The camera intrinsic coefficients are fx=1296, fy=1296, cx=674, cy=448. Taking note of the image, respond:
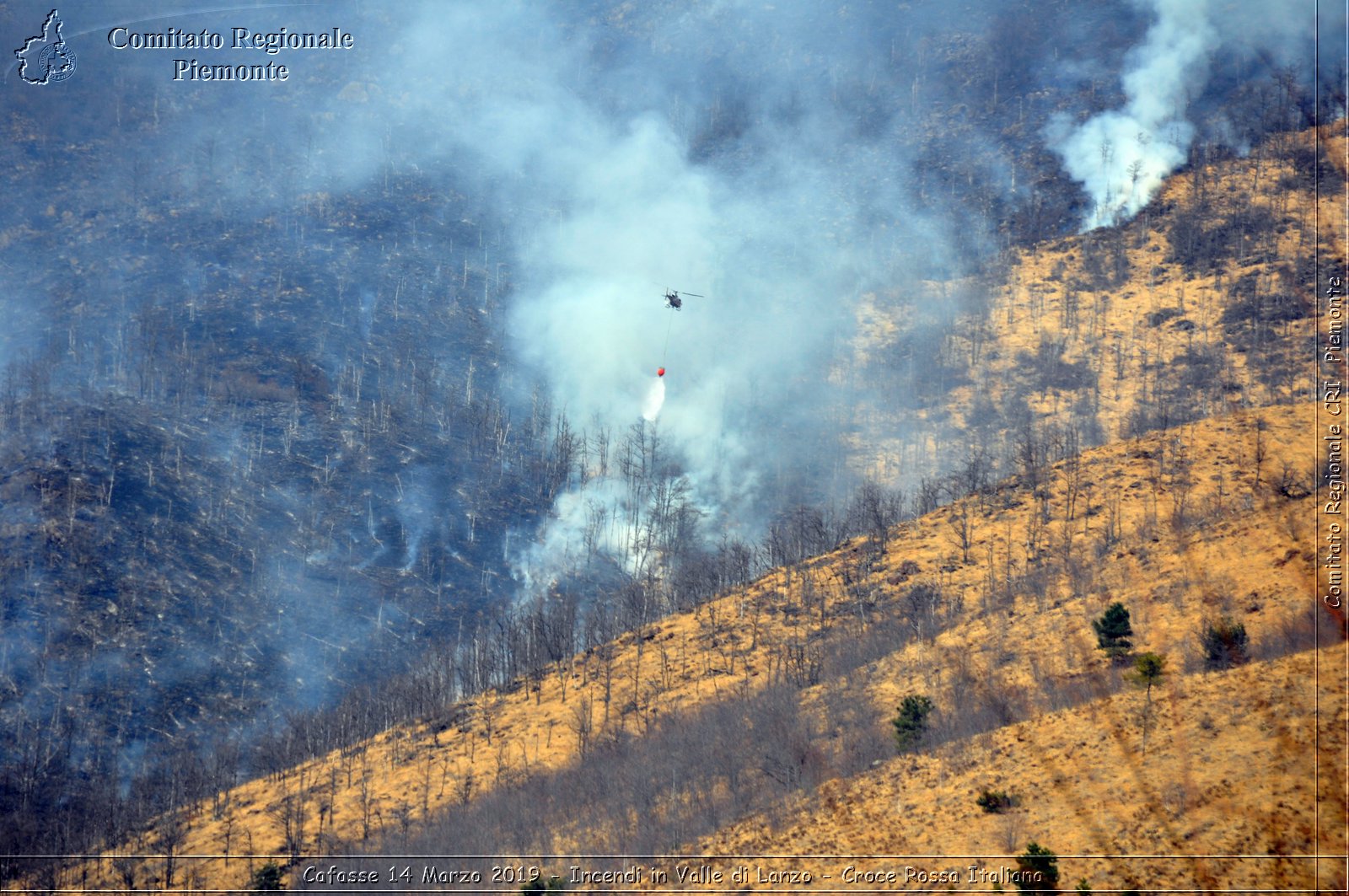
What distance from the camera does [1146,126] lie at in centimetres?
17900

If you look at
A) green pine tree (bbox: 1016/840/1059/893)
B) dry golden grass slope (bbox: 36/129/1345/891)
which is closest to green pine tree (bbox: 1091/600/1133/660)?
dry golden grass slope (bbox: 36/129/1345/891)

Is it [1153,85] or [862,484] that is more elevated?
[1153,85]

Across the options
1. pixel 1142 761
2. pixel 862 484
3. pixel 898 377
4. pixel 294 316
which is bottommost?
pixel 1142 761

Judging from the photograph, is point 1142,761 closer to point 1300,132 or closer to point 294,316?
point 294,316

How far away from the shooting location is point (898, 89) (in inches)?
7805

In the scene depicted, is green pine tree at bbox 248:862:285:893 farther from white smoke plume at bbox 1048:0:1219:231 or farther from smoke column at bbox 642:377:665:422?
white smoke plume at bbox 1048:0:1219:231

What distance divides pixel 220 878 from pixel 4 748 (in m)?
39.6

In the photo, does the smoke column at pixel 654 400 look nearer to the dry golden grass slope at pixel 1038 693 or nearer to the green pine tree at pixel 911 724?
the dry golden grass slope at pixel 1038 693

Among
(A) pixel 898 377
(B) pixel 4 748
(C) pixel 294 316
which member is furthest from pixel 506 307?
(B) pixel 4 748

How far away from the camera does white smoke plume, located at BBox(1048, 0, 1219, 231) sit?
171500 millimetres

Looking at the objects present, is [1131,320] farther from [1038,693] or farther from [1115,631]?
[1038,693]

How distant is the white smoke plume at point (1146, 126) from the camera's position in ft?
563

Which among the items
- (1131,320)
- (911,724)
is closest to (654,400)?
(1131,320)

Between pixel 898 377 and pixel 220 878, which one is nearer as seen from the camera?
pixel 220 878
